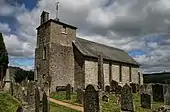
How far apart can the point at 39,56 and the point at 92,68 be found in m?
8.15

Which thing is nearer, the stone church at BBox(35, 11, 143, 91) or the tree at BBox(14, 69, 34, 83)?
the stone church at BBox(35, 11, 143, 91)

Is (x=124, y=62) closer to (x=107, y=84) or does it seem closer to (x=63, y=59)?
(x=107, y=84)

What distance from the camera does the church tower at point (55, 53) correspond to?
3152 cm

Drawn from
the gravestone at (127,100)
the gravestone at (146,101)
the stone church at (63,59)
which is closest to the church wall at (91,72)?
the stone church at (63,59)

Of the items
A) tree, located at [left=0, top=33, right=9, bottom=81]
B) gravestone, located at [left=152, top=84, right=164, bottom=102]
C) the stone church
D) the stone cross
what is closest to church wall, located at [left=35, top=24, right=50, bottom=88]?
the stone church

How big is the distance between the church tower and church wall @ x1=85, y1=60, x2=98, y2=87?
2.25 metres

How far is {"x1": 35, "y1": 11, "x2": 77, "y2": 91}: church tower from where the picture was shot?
31.5 metres

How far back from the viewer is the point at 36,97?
12.3 m

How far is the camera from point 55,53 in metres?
32.0

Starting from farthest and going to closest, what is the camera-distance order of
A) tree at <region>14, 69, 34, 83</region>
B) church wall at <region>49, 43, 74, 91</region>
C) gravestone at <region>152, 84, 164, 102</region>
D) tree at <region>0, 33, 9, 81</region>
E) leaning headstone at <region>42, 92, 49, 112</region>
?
tree at <region>14, 69, 34, 83</region> < tree at <region>0, 33, 9, 81</region> < church wall at <region>49, 43, 74, 91</region> < gravestone at <region>152, 84, 164, 102</region> < leaning headstone at <region>42, 92, 49, 112</region>

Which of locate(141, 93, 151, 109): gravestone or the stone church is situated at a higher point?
the stone church

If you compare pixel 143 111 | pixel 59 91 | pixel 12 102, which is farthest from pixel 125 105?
pixel 59 91

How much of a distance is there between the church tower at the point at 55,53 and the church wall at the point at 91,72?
2249mm

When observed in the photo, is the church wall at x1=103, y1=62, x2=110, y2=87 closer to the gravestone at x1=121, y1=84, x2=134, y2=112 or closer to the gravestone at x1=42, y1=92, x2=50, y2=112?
the gravestone at x1=121, y1=84, x2=134, y2=112
